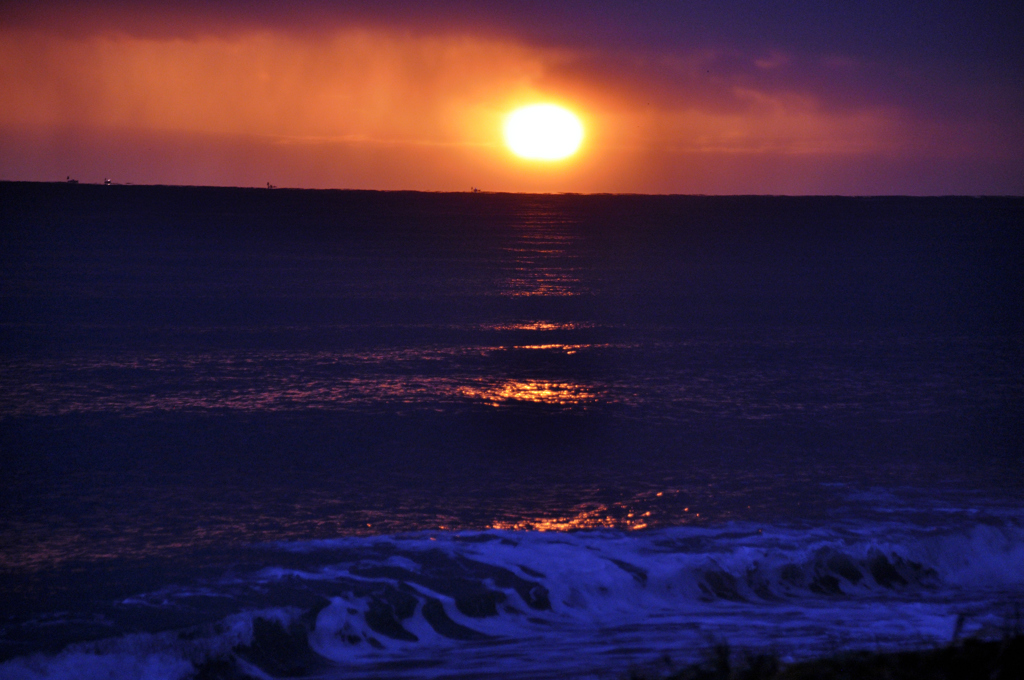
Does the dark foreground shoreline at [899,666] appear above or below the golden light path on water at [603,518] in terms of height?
above

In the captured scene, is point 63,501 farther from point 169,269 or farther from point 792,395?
point 169,269

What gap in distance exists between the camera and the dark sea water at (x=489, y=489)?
893cm

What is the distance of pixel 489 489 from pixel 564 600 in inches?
153

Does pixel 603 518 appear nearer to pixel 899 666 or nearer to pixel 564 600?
pixel 564 600

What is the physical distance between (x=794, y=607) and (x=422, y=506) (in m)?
5.41

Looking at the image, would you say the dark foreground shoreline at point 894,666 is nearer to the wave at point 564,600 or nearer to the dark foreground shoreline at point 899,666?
the dark foreground shoreline at point 899,666

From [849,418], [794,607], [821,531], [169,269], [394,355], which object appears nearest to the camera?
[794,607]

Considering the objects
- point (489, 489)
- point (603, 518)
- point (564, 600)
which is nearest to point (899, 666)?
point (564, 600)

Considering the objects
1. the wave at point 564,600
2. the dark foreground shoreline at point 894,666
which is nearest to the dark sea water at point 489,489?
the wave at point 564,600

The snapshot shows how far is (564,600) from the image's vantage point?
980 centimetres

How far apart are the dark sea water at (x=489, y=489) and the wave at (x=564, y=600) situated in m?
0.04

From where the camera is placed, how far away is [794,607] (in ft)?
31.5

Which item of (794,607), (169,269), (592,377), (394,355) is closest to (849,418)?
(592,377)

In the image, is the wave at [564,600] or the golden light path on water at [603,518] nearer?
the wave at [564,600]
